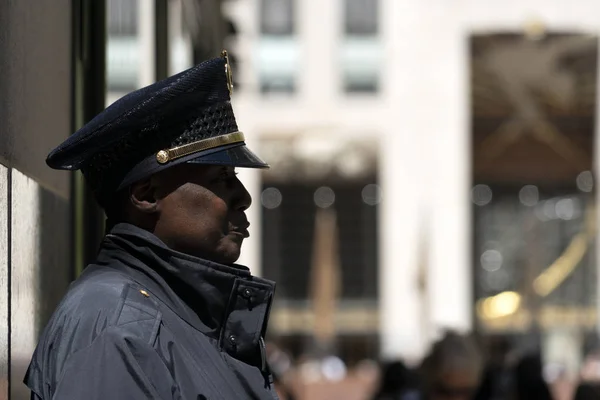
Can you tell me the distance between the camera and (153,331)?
2.32 meters

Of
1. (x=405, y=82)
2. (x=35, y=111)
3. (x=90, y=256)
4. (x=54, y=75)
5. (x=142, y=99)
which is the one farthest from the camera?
(x=405, y=82)

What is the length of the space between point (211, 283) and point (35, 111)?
1079 mm

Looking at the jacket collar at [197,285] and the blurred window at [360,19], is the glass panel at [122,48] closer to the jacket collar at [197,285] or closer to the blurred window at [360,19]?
the jacket collar at [197,285]

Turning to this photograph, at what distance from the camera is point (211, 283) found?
2.52 m

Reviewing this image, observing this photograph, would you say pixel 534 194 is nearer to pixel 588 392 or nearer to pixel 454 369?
pixel 588 392

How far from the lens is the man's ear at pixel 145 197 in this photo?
2.56 meters

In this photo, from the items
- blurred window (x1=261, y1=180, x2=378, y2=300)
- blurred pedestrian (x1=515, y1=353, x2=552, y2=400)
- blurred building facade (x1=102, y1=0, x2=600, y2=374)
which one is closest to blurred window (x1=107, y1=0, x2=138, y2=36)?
blurred pedestrian (x1=515, y1=353, x2=552, y2=400)

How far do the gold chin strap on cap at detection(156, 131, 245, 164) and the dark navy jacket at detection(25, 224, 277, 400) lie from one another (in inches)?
5.5

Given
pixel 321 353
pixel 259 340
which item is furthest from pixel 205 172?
pixel 321 353

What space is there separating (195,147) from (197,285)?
236 mm

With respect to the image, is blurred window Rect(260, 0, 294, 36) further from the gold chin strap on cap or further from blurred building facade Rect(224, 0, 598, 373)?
the gold chin strap on cap

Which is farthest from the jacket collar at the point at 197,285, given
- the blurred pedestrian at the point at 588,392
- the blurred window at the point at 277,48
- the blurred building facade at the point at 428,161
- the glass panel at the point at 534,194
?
the glass panel at the point at 534,194

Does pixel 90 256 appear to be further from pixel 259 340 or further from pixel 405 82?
pixel 405 82

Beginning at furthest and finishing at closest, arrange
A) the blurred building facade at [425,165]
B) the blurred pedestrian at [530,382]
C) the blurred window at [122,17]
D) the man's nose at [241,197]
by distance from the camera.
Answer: the blurred building facade at [425,165] < the blurred pedestrian at [530,382] < the blurred window at [122,17] < the man's nose at [241,197]
